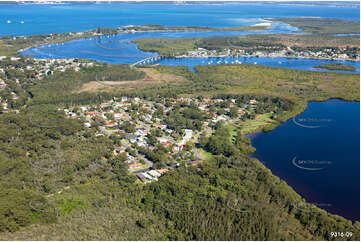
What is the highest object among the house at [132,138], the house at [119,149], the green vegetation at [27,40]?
the green vegetation at [27,40]

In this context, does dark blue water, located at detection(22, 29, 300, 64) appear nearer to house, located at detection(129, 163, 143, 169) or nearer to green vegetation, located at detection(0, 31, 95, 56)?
green vegetation, located at detection(0, 31, 95, 56)

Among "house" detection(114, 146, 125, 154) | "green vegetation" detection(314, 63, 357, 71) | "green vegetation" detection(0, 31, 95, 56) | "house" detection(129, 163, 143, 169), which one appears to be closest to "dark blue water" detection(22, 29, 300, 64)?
"green vegetation" detection(0, 31, 95, 56)

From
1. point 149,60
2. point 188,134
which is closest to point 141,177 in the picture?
point 188,134

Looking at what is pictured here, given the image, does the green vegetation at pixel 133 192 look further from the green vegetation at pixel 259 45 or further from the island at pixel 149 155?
the green vegetation at pixel 259 45

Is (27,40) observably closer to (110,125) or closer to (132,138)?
(110,125)

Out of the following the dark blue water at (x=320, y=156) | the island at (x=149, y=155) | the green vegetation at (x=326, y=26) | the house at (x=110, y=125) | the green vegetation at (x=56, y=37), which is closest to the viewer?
the island at (x=149, y=155)

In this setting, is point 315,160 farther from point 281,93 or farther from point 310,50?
point 310,50

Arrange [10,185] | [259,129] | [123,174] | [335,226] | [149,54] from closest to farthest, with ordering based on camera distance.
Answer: [335,226] → [10,185] → [123,174] → [259,129] → [149,54]

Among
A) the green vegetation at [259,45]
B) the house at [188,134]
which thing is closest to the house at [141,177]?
the house at [188,134]

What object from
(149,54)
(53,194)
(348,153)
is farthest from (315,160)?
(149,54)
